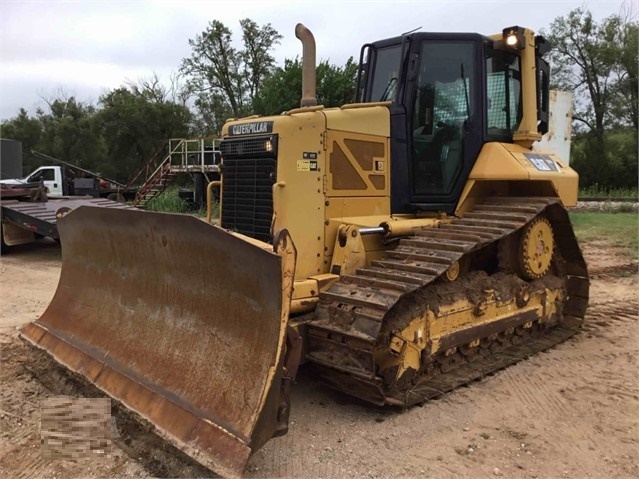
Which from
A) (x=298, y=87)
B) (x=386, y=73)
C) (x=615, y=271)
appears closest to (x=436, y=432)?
(x=386, y=73)

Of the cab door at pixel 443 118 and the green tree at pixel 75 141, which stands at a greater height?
the green tree at pixel 75 141

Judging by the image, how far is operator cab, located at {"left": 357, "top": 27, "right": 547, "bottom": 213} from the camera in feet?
17.0

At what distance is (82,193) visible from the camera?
75.9 ft

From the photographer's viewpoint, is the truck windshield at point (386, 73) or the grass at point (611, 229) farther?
the grass at point (611, 229)

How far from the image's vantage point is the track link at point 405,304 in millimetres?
3988

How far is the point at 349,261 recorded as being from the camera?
4.71 meters

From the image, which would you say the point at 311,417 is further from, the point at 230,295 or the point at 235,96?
the point at 235,96

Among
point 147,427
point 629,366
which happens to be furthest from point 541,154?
point 147,427

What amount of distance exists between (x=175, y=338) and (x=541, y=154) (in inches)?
162

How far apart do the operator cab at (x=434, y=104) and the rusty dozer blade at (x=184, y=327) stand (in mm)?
2144

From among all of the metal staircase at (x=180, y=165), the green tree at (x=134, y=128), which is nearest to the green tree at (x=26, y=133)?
Result: the green tree at (x=134, y=128)

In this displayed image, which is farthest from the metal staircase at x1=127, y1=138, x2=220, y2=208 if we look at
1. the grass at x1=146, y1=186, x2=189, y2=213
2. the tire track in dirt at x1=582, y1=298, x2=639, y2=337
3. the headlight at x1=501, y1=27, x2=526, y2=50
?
the headlight at x1=501, y1=27, x2=526, y2=50

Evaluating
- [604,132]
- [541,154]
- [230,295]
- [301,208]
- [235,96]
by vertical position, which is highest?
[235,96]

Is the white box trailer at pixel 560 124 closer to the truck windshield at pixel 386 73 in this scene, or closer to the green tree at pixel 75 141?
the truck windshield at pixel 386 73
